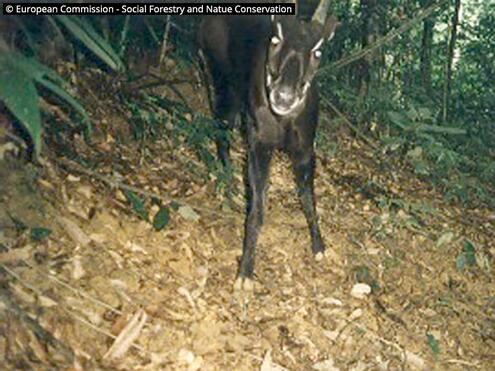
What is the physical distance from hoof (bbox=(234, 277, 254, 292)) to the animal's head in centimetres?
119

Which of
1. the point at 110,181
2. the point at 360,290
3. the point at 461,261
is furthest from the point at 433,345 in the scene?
the point at 110,181

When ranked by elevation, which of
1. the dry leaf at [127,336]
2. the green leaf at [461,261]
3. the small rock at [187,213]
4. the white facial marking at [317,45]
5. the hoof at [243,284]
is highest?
the white facial marking at [317,45]

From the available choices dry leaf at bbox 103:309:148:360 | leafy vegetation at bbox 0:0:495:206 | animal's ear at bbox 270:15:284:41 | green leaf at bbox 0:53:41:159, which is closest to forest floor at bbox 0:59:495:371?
dry leaf at bbox 103:309:148:360

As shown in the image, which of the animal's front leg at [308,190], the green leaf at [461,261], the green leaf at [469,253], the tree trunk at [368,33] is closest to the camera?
the animal's front leg at [308,190]

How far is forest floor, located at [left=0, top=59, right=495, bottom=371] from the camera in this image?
3363 millimetres

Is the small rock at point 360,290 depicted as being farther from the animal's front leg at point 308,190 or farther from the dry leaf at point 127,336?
the dry leaf at point 127,336

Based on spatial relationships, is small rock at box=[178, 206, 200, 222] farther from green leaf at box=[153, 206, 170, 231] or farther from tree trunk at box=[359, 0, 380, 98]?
tree trunk at box=[359, 0, 380, 98]

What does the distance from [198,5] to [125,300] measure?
3.30 meters

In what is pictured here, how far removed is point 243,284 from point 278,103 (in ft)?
4.13

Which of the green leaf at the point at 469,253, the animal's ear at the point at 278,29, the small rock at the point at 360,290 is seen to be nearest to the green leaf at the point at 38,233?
the animal's ear at the point at 278,29

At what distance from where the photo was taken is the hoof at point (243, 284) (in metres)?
4.30

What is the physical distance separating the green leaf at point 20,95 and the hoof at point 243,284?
2.33 metres

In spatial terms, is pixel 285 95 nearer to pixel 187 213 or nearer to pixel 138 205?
pixel 187 213

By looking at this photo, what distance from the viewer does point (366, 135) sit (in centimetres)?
754
